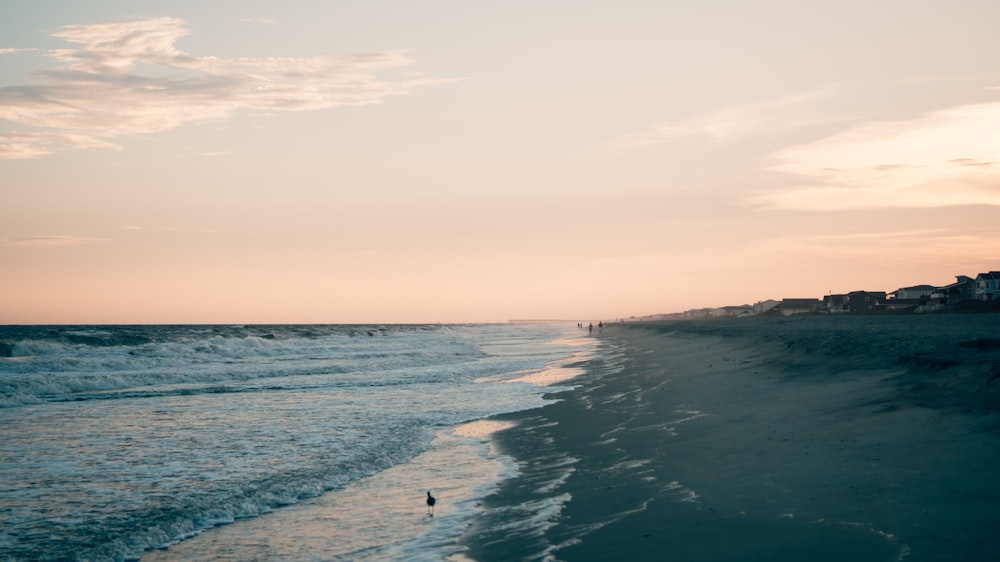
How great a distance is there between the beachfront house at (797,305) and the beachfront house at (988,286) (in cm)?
5449

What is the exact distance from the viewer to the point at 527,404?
85.3ft

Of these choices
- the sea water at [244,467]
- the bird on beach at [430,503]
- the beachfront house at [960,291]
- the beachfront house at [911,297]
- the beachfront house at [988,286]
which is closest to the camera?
the sea water at [244,467]

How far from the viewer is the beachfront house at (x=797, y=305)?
167 meters

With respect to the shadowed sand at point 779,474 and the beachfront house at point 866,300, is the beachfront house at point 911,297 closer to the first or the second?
the beachfront house at point 866,300

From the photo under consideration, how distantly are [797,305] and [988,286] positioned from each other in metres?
63.2

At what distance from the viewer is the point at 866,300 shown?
137125 mm

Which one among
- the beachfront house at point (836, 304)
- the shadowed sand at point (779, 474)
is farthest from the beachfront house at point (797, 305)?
the shadowed sand at point (779, 474)

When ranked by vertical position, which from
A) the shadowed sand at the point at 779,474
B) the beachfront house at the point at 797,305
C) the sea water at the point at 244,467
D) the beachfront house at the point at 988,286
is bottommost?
the sea water at the point at 244,467

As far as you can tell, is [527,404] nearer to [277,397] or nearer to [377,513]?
[277,397]

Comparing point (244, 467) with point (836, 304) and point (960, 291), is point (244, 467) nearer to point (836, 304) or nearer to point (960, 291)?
point (960, 291)

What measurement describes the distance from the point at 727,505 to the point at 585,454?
5.45 metres

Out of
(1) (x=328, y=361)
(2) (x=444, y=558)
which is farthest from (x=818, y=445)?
(1) (x=328, y=361)

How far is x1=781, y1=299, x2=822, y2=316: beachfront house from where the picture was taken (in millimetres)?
166875

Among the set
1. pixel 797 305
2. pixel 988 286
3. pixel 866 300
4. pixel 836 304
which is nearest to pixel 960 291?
pixel 988 286
